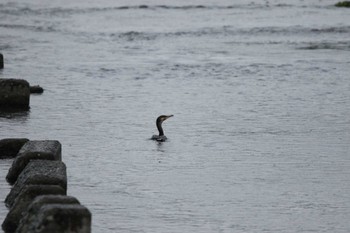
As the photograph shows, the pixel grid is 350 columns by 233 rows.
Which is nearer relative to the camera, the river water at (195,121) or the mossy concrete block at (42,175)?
the mossy concrete block at (42,175)

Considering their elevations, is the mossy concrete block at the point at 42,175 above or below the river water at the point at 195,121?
above

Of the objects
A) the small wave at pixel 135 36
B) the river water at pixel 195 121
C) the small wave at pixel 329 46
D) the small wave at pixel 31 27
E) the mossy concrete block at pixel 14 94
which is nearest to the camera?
the river water at pixel 195 121

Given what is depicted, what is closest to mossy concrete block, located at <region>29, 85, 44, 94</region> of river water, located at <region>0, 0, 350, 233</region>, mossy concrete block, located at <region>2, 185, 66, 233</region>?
river water, located at <region>0, 0, 350, 233</region>

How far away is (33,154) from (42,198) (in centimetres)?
422

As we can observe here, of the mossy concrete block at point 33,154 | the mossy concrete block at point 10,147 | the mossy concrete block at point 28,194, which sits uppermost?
the mossy concrete block at point 28,194

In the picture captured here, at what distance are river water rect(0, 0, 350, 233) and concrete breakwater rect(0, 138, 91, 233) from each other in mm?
829

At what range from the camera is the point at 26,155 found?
1714 cm

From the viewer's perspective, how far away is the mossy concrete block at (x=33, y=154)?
16.9 meters

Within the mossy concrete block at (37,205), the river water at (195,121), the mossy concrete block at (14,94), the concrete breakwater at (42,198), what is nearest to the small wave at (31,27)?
the river water at (195,121)

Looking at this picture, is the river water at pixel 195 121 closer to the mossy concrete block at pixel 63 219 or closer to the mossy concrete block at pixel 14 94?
the mossy concrete block at pixel 14 94

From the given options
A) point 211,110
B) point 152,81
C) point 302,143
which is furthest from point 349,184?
point 152,81

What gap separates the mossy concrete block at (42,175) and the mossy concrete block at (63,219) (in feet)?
8.36

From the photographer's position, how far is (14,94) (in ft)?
86.2

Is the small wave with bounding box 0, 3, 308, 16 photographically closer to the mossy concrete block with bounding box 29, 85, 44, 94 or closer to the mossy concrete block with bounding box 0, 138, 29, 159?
the mossy concrete block with bounding box 29, 85, 44, 94
